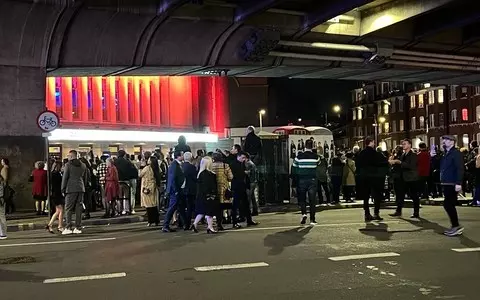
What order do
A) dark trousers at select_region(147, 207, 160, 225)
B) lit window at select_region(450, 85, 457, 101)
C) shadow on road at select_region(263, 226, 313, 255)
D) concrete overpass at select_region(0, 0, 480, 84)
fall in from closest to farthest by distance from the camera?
shadow on road at select_region(263, 226, 313, 255), dark trousers at select_region(147, 207, 160, 225), concrete overpass at select_region(0, 0, 480, 84), lit window at select_region(450, 85, 457, 101)

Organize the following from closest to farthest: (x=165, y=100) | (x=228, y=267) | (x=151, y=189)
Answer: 1. (x=228, y=267)
2. (x=151, y=189)
3. (x=165, y=100)

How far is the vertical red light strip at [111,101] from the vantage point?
104 feet

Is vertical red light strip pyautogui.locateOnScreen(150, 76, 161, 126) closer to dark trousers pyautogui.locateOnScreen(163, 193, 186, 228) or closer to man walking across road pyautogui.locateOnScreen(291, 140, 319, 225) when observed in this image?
dark trousers pyautogui.locateOnScreen(163, 193, 186, 228)

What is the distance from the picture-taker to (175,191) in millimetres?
13828

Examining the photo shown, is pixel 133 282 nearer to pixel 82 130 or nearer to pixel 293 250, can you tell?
pixel 293 250

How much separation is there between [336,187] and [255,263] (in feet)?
38.0

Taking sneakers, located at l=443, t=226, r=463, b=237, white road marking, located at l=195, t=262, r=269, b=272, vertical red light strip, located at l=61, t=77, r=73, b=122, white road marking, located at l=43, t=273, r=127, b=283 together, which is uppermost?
vertical red light strip, located at l=61, t=77, r=73, b=122

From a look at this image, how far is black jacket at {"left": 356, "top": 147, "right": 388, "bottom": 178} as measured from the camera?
14594 mm

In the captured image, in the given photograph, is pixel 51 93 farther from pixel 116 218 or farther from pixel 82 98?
pixel 116 218

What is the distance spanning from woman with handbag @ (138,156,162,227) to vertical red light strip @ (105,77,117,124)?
1703cm

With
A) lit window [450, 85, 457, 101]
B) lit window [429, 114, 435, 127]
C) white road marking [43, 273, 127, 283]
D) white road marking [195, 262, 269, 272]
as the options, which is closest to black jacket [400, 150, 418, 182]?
white road marking [195, 262, 269, 272]

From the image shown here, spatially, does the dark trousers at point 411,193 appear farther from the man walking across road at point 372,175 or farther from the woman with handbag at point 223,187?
the woman with handbag at point 223,187

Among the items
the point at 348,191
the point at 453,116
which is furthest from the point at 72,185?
the point at 453,116

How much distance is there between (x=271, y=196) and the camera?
19.7 m
